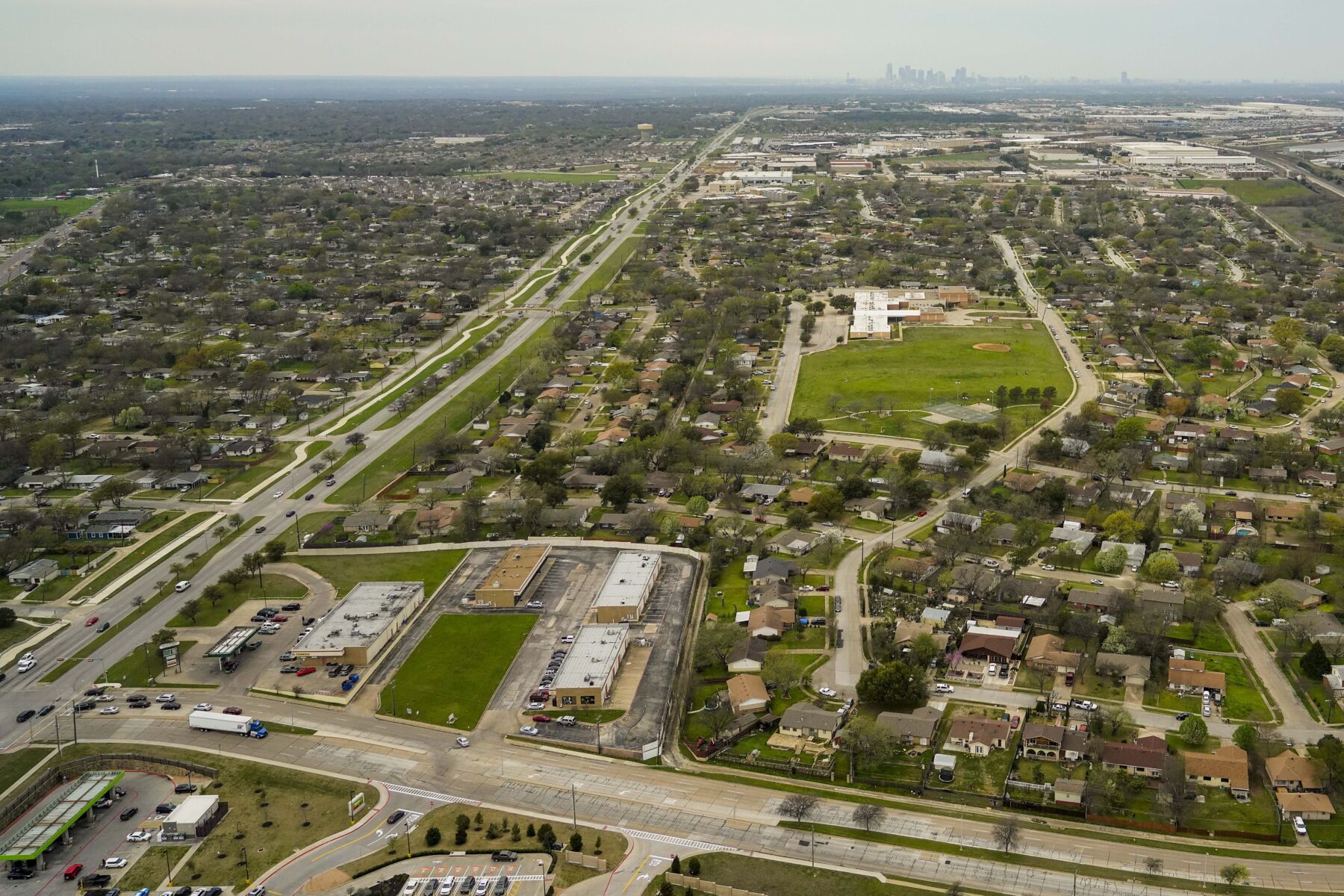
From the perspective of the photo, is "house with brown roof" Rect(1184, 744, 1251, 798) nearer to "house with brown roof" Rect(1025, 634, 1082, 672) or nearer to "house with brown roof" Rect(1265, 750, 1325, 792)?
"house with brown roof" Rect(1265, 750, 1325, 792)

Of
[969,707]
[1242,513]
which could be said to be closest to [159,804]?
[969,707]

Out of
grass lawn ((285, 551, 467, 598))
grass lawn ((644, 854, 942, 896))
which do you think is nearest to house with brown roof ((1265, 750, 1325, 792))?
grass lawn ((644, 854, 942, 896))

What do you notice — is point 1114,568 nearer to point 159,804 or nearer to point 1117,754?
point 1117,754

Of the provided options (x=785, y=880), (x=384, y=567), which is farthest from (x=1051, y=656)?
(x=384, y=567)

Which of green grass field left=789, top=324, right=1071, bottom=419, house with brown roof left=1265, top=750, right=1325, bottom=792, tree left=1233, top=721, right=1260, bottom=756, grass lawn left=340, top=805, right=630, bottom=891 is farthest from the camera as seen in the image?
green grass field left=789, top=324, right=1071, bottom=419

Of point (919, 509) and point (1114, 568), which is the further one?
point (919, 509)

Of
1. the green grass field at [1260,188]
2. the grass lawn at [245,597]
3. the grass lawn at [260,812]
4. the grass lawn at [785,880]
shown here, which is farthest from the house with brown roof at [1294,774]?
the green grass field at [1260,188]

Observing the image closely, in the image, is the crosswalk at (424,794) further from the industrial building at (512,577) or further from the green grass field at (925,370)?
the green grass field at (925,370)
